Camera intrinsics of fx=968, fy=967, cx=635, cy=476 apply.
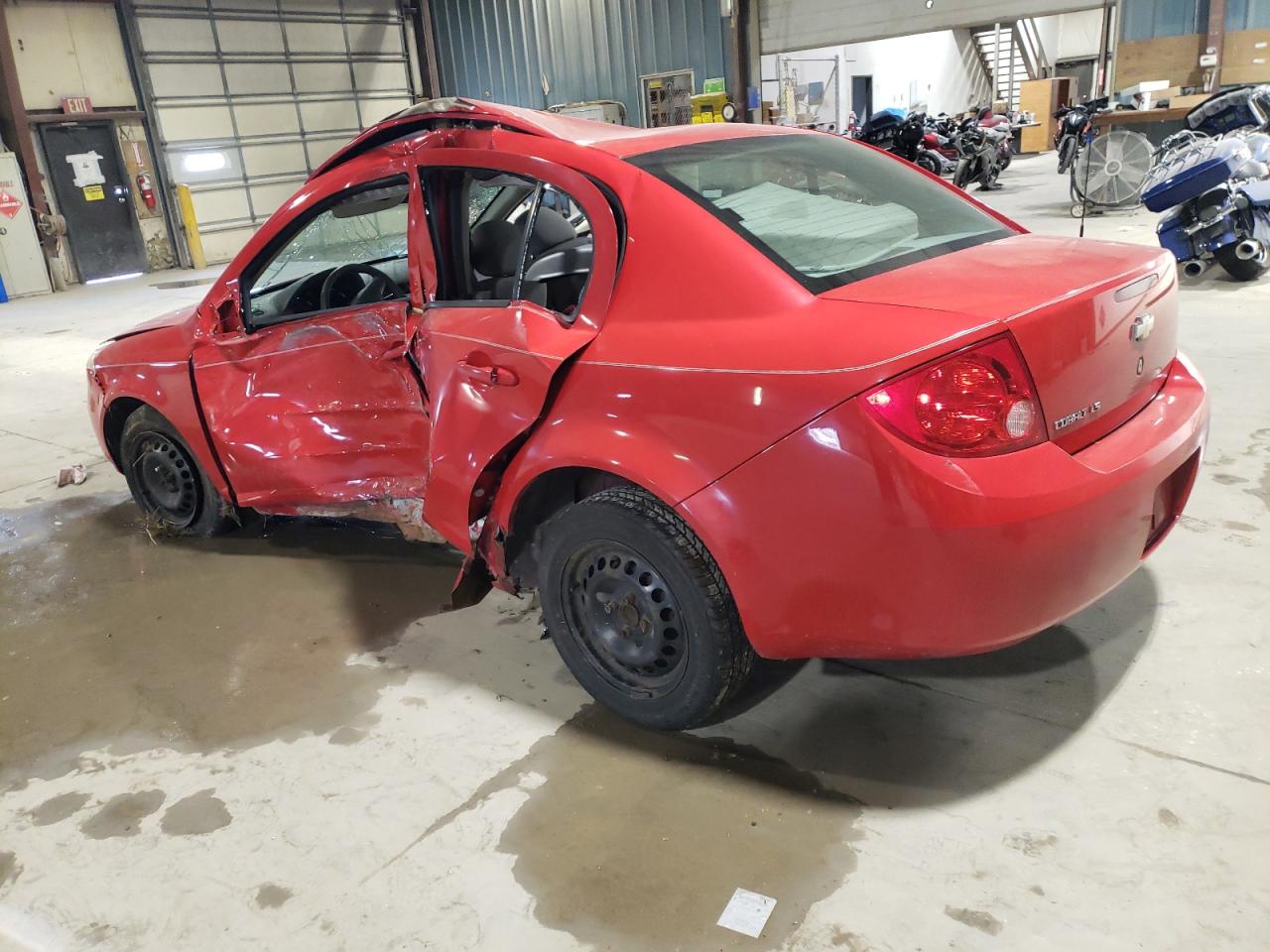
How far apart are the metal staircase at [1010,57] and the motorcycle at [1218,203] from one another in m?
18.2

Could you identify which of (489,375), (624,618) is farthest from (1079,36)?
(624,618)

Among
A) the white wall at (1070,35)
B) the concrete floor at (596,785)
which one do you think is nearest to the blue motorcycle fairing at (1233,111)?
the concrete floor at (596,785)

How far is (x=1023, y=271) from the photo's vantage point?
7.03 feet

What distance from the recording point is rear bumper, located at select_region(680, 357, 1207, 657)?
185 centimetres

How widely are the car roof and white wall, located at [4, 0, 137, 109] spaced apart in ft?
48.8

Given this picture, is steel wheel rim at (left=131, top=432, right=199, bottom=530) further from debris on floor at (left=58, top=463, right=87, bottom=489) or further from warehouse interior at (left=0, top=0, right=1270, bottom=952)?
debris on floor at (left=58, top=463, right=87, bottom=489)

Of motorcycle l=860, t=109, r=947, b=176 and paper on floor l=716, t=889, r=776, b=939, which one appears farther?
motorcycle l=860, t=109, r=947, b=176

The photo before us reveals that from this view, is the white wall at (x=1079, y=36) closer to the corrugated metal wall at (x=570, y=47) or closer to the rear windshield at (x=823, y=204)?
the corrugated metal wall at (x=570, y=47)

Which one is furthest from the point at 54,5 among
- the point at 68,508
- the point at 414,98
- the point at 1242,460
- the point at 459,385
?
the point at 1242,460

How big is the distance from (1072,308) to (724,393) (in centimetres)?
73

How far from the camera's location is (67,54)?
1485 cm

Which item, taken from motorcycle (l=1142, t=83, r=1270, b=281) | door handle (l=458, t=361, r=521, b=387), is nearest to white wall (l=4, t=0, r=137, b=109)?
motorcycle (l=1142, t=83, r=1270, b=281)

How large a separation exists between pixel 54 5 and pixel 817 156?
16282mm

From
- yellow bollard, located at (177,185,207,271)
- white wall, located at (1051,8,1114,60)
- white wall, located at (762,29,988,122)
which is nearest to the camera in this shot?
yellow bollard, located at (177,185,207,271)
